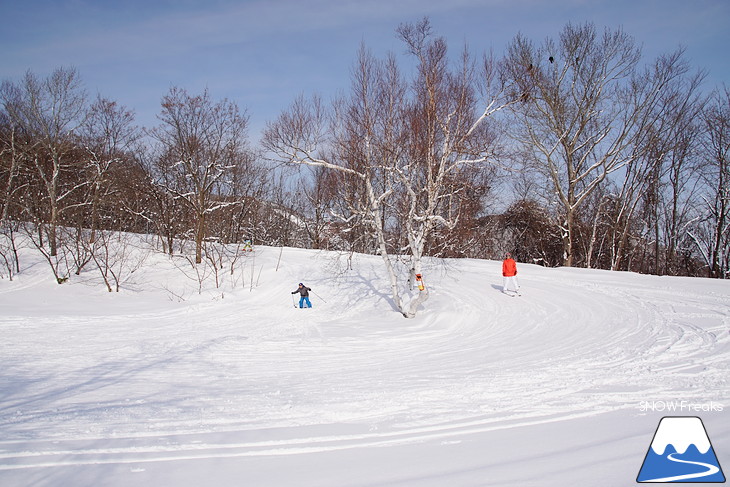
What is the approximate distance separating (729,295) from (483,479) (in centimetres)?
1449

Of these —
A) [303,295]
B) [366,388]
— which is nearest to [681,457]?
[366,388]

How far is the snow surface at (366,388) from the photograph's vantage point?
12.7 feet

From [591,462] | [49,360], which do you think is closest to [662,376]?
[591,462]

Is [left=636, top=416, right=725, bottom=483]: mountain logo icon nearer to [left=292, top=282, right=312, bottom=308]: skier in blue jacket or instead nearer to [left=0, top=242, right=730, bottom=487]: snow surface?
[left=0, top=242, right=730, bottom=487]: snow surface

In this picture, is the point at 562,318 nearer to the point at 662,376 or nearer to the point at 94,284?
the point at 662,376

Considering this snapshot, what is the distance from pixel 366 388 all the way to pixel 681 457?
4.16 m

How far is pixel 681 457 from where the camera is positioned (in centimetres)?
354

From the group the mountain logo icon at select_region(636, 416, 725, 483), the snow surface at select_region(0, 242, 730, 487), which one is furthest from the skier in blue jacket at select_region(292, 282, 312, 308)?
the mountain logo icon at select_region(636, 416, 725, 483)

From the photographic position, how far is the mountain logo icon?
3.34 m

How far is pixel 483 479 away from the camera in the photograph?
11.6 ft

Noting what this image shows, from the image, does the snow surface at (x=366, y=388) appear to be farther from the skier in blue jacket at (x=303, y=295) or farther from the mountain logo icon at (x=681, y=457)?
the skier in blue jacket at (x=303, y=295)

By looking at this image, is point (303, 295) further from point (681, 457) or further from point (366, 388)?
point (681, 457)

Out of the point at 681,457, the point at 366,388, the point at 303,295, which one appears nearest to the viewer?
the point at 681,457

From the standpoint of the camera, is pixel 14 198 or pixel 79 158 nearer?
pixel 14 198
